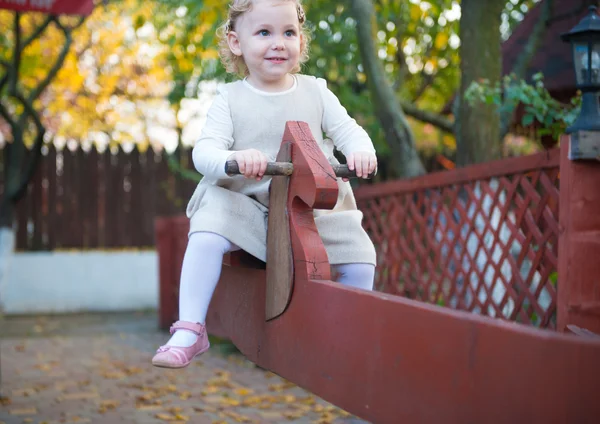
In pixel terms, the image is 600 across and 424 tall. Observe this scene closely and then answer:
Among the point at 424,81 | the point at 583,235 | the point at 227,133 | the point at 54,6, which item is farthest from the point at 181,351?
the point at 424,81

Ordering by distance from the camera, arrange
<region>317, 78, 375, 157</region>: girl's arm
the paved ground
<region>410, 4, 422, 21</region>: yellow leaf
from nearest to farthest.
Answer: <region>317, 78, 375, 157</region>: girl's arm
the paved ground
<region>410, 4, 422, 21</region>: yellow leaf

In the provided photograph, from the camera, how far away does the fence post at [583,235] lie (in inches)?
136

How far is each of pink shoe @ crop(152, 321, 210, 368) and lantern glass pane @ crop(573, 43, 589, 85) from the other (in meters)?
2.31

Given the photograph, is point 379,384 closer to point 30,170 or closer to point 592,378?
point 592,378

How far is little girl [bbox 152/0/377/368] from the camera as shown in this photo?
2559 millimetres

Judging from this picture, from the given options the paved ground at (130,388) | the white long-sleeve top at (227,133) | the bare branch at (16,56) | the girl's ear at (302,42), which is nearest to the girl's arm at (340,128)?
the white long-sleeve top at (227,133)

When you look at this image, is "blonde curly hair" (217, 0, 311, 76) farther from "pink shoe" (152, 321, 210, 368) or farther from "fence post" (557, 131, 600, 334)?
"fence post" (557, 131, 600, 334)

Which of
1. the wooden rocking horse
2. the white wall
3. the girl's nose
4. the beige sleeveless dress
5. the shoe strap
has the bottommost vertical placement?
the white wall

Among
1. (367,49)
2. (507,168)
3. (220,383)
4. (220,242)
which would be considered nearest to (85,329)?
(220,383)

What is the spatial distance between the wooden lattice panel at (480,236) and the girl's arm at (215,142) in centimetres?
195

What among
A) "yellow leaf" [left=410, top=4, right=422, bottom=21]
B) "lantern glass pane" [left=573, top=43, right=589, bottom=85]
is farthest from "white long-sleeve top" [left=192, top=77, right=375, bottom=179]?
"yellow leaf" [left=410, top=4, right=422, bottom=21]

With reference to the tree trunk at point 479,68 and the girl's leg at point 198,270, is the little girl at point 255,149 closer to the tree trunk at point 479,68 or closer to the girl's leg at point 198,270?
the girl's leg at point 198,270

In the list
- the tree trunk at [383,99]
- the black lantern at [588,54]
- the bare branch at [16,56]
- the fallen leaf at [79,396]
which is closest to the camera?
the black lantern at [588,54]

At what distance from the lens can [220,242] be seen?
8.41 feet
